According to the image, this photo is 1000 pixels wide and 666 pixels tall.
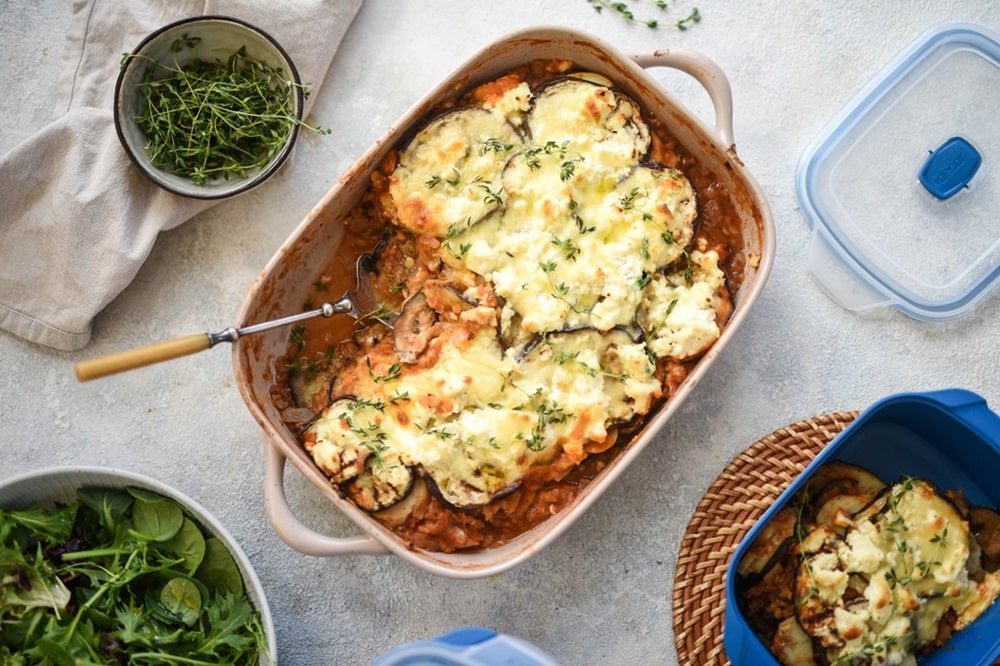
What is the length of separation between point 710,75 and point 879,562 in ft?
4.71

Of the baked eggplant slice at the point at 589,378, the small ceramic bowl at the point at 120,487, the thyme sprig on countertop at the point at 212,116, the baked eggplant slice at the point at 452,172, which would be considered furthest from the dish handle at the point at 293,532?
the thyme sprig on countertop at the point at 212,116

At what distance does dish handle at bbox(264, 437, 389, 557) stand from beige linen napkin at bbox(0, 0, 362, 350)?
813 millimetres

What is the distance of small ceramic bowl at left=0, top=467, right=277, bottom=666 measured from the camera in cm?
254

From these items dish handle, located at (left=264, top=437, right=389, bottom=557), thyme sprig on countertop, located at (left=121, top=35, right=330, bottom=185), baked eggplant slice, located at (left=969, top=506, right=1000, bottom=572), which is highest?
baked eggplant slice, located at (left=969, top=506, right=1000, bottom=572)

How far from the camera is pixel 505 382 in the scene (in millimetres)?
2484

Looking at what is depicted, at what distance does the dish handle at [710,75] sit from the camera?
2.61 meters

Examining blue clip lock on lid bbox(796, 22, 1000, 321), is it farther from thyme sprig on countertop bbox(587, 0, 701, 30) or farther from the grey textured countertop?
thyme sprig on countertop bbox(587, 0, 701, 30)

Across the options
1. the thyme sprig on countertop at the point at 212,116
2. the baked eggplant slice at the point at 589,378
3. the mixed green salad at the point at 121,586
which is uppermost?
the baked eggplant slice at the point at 589,378

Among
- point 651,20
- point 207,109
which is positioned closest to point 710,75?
point 651,20

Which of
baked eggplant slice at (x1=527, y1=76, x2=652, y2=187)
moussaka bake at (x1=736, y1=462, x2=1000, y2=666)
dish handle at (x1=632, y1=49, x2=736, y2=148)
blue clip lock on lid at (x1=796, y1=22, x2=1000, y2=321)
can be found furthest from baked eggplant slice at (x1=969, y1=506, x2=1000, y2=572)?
baked eggplant slice at (x1=527, y1=76, x2=652, y2=187)

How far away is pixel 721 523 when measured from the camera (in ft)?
9.36

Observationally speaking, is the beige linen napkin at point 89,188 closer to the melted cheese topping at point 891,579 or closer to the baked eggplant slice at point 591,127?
the baked eggplant slice at point 591,127

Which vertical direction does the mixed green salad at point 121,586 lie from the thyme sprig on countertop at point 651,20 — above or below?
below

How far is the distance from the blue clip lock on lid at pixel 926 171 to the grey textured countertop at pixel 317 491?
17cm
